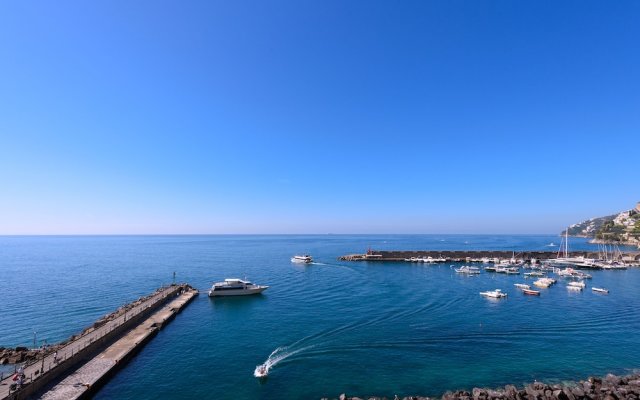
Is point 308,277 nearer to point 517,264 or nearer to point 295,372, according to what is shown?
point 295,372

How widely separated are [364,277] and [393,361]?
50.9 meters

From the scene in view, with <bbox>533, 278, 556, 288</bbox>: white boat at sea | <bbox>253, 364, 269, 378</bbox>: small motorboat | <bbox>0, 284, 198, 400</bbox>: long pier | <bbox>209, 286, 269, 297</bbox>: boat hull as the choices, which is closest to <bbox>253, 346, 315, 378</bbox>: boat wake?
<bbox>253, 364, 269, 378</bbox>: small motorboat

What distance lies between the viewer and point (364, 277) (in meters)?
80.2

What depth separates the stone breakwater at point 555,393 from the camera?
22078 millimetres

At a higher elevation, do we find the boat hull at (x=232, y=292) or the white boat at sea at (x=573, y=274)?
the white boat at sea at (x=573, y=274)

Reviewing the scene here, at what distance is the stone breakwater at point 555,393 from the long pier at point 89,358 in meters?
19.7

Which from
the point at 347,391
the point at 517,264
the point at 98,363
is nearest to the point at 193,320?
the point at 98,363

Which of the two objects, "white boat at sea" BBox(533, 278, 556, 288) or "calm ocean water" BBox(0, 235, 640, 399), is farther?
"white boat at sea" BBox(533, 278, 556, 288)

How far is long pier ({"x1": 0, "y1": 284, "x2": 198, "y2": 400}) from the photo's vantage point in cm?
2269

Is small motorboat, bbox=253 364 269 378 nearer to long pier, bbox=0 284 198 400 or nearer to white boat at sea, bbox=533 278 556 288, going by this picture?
long pier, bbox=0 284 198 400

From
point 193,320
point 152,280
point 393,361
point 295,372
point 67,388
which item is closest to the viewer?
point 67,388

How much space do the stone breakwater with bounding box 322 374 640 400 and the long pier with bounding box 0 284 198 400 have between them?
1965 cm

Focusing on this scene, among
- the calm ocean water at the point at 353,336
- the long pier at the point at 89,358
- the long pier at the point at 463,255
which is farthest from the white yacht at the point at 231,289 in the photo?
the long pier at the point at 463,255

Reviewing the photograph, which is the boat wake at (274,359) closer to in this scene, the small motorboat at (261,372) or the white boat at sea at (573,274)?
the small motorboat at (261,372)
